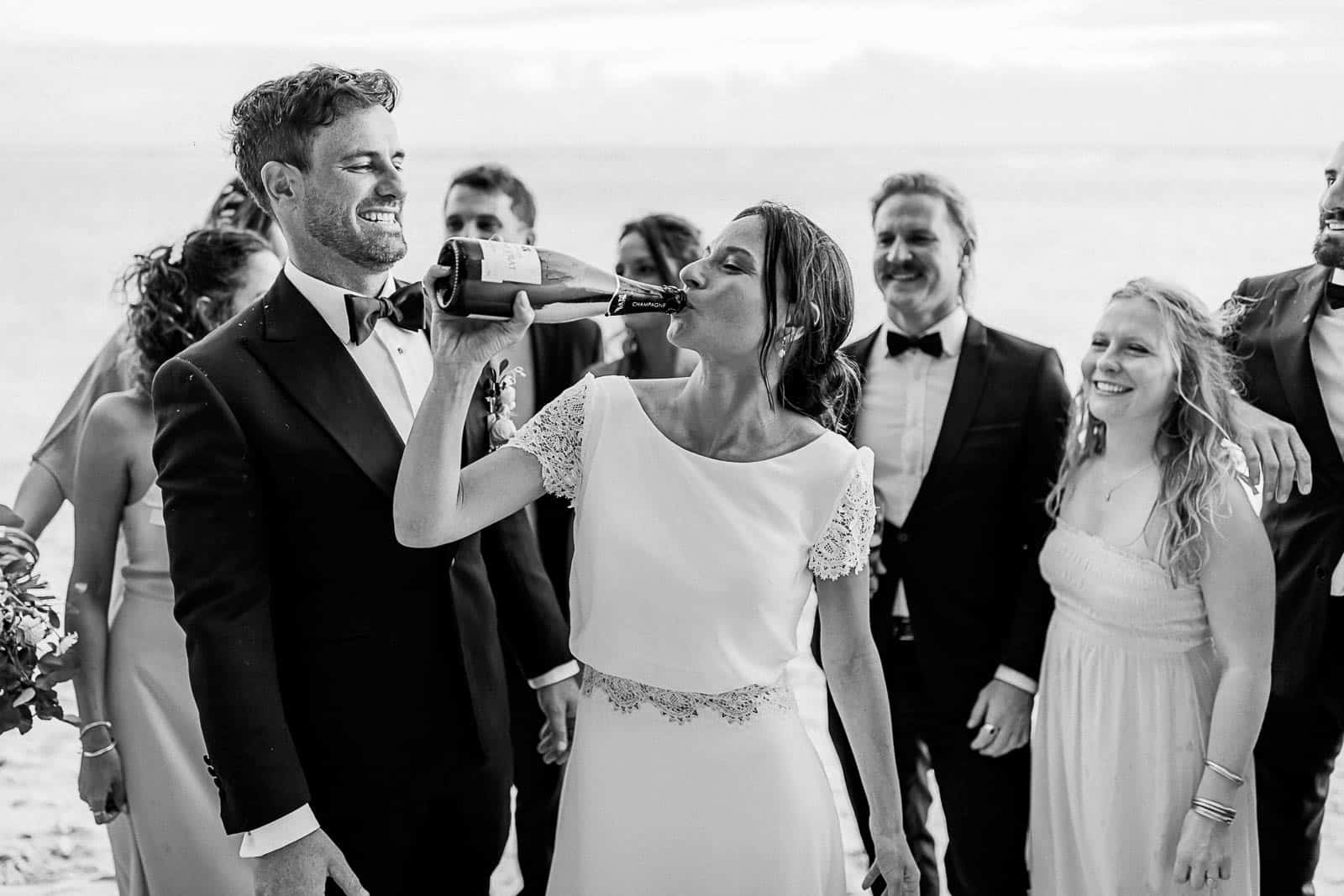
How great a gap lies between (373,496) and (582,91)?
30.9 metres

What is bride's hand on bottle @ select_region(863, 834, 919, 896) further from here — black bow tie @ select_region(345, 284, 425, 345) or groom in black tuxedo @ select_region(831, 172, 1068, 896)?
black bow tie @ select_region(345, 284, 425, 345)

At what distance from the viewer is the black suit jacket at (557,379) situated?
3.21 metres

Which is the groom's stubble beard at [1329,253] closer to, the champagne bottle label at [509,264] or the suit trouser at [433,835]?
the champagne bottle label at [509,264]

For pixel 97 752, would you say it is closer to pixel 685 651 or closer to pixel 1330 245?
pixel 685 651

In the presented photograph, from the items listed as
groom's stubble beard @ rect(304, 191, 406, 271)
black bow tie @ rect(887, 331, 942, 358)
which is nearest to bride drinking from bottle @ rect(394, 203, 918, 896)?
groom's stubble beard @ rect(304, 191, 406, 271)

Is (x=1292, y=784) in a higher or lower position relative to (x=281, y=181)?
lower

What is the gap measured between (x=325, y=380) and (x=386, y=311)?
0.15 metres

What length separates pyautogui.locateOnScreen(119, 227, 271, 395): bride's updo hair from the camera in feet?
8.11

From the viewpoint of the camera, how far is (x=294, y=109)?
1857 millimetres

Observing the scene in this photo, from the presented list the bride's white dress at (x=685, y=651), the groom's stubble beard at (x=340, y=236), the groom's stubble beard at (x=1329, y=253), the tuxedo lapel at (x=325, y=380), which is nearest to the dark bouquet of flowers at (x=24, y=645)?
the tuxedo lapel at (x=325, y=380)

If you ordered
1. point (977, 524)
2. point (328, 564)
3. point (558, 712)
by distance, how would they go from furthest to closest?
point (977, 524), point (558, 712), point (328, 564)

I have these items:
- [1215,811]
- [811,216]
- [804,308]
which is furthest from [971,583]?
[811,216]

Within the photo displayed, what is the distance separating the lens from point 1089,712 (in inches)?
96.0

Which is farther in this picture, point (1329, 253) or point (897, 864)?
point (1329, 253)
